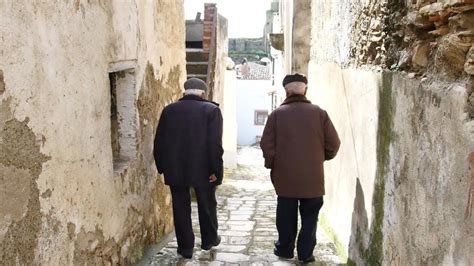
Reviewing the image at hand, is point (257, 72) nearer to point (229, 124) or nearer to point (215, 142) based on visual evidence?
point (229, 124)

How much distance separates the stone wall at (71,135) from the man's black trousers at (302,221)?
1250 mm

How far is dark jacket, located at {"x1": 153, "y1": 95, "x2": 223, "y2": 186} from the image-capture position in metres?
4.61

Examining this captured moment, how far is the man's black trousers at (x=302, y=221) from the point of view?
4621 mm

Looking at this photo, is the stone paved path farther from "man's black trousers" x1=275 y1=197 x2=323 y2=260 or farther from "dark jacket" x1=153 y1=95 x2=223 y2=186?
"dark jacket" x1=153 y1=95 x2=223 y2=186

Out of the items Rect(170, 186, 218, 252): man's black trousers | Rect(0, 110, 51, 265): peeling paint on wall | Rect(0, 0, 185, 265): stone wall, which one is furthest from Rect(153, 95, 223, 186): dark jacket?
Rect(0, 110, 51, 265): peeling paint on wall

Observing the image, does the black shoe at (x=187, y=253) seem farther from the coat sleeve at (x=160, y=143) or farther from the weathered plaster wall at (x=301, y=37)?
the weathered plaster wall at (x=301, y=37)

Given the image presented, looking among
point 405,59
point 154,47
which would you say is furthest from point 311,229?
point 154,47

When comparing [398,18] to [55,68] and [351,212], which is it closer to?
[351,212]

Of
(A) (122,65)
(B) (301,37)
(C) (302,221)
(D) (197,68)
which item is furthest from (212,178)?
(D) (197,68)

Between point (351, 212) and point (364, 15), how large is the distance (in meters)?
1.62

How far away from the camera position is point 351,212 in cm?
458

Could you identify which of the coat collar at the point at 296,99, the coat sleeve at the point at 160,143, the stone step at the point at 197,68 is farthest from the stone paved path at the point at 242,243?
the stone step at the point at 197,68

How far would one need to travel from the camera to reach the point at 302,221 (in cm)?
469

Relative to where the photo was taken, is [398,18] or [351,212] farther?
[351,212]
